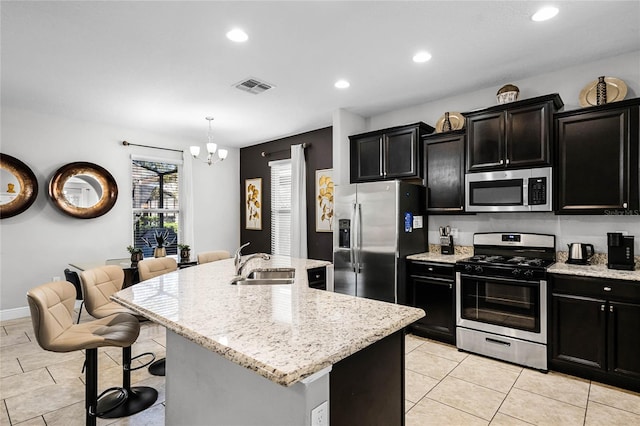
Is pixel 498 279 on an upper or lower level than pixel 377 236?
lower

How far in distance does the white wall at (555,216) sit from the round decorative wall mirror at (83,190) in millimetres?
4635

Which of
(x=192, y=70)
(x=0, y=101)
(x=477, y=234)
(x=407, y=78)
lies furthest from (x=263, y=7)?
(x=0, y=101)

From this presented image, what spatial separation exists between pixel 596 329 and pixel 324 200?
141 inches

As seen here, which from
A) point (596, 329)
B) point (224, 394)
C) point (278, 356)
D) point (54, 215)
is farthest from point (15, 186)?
point (596, 329)

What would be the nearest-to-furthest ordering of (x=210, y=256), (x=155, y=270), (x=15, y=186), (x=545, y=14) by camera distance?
(x=545, y=14), (x=155, y=270), (x=210, y=256), (x=15, y=186)

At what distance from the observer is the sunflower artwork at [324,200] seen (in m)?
5.28

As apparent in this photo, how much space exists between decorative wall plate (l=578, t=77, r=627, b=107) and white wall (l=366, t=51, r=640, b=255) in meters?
0.12

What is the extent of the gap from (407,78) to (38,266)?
5.29 m

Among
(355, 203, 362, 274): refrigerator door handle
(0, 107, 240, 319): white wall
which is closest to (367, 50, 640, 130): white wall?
(355, 203, 362, 274): refrigerator door handle

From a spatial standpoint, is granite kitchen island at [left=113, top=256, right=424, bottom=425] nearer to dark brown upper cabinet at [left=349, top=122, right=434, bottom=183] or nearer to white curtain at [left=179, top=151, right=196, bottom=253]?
dark brown upper cabinet at [left=349, top=122, right=434, bottom=183]

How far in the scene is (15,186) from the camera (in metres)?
4.42

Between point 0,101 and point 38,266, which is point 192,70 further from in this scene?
point 38,266

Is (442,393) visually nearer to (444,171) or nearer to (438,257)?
(438,257)

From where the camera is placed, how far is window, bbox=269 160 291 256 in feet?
20.0
